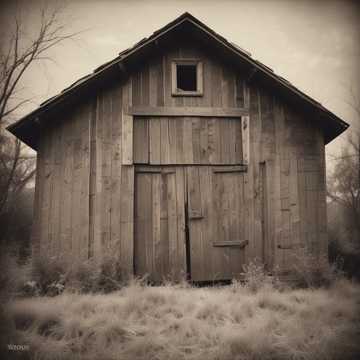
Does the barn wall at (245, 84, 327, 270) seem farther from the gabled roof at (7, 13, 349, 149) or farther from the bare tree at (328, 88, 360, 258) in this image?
the bare tree at (328, 88, 360, 258)

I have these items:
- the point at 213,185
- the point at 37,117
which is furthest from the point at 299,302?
the point at 37,117

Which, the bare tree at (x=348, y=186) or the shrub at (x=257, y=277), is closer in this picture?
the shrub at (x=257, y=277)

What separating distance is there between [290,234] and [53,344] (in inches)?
214

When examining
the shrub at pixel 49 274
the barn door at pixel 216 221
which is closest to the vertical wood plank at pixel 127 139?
the barn door at pixel 216 221

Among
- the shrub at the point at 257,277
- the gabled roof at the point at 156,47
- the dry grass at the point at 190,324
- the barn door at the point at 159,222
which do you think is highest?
the gabled roof at the point at 156,47

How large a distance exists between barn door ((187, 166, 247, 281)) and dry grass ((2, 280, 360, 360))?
1108 millimetres

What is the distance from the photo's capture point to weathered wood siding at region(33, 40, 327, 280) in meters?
7.04

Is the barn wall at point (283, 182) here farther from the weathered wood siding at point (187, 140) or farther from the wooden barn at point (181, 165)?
the weathered wood siding at point (187, 140)

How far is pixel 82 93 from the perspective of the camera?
283 inches

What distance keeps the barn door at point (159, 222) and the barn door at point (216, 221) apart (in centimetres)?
26

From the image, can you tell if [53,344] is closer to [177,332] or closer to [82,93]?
[177,332]

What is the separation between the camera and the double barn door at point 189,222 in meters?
7.13

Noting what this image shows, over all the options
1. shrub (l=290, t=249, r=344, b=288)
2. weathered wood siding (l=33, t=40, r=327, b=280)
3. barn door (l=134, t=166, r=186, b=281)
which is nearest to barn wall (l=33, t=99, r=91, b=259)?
weathered wood siding (l=33, t=40, r=327, b=280)

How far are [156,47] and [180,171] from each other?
3.06 m
